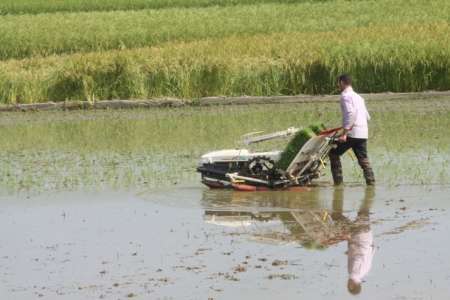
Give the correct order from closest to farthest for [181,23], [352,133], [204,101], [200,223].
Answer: [200,223] → [352,133] → [204,101] → [181,23]

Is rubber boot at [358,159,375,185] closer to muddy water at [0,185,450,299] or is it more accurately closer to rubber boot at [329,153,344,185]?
muddy water at [0,185,450,299]

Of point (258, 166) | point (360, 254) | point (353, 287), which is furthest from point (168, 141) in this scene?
point (353, 287)

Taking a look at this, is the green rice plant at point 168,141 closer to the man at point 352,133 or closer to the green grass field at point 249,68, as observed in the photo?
the man at point 352,133

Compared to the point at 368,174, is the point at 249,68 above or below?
above

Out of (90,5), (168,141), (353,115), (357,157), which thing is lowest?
(168,141)

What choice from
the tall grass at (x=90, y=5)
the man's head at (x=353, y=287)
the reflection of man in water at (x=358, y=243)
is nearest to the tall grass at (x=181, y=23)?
the tall grass at (x=90, y=5)

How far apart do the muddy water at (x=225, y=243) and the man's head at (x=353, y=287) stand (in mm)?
39

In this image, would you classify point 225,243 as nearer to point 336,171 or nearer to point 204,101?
point 336,171

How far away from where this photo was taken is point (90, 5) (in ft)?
179

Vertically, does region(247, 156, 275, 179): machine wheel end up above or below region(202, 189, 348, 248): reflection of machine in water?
above

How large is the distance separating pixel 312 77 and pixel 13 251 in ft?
53.6

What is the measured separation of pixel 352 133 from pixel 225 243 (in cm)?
402

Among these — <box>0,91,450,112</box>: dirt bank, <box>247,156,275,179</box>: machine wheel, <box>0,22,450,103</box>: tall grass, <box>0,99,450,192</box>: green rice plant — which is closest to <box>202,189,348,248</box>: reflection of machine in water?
<box>247,156,275,179</box>: machine wheel

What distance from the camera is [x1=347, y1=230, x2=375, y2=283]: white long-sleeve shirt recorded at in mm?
9781
